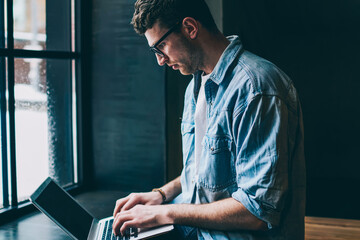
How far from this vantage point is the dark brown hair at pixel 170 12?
1246mm

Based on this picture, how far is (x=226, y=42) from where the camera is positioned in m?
1.31

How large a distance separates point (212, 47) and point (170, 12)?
0.18m

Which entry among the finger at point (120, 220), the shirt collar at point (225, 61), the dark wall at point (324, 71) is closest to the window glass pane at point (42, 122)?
the finger at point (120, 220)

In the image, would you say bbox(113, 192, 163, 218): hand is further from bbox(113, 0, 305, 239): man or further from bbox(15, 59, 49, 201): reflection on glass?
bbox(15, 59, 49, 201): reflection on glass

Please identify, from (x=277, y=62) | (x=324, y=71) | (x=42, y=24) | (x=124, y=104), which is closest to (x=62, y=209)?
(x=124, y=104)

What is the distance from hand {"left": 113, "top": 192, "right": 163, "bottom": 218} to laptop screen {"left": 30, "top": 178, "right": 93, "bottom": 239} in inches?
5.2

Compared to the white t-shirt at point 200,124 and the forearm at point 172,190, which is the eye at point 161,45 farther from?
the forearm at point 172,190

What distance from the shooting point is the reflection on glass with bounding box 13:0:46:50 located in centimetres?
185

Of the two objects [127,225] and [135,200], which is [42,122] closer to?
[135,200]

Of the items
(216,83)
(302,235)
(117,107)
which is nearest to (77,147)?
(117,107)

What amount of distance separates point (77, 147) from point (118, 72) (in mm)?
519

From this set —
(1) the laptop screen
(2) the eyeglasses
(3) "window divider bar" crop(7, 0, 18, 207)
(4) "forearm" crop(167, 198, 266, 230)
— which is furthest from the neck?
(3) "window divider bar" crop(7, 0, 18, 207)

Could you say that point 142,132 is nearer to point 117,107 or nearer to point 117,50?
point 117,107

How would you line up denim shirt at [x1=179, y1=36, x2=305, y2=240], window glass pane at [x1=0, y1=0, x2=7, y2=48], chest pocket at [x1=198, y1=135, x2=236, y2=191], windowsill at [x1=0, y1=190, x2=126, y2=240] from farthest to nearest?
window glass pane at [x1=0, y1=0, x2=7, y2=48] < windowsill at [x1=0, y1=190, x2=126, y2=240] < chest pocket at [x1=198, y1=135, x2=236, y2=191] < denim shirt at [x1=179, y1=36, x2=305, y2=240]
